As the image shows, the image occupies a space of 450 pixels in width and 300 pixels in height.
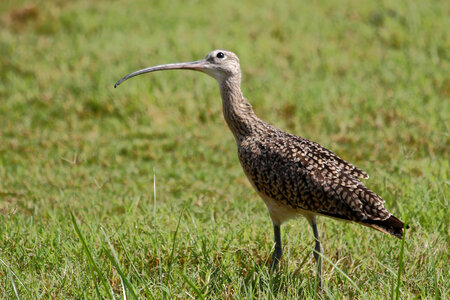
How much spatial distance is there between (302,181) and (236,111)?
939mm

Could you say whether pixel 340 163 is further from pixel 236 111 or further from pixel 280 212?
pixel 236 111

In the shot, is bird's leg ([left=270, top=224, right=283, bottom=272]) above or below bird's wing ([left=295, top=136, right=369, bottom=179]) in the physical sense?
below

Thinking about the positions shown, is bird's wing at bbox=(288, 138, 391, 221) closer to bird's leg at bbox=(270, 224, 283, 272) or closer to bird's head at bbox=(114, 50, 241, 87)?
bird's leg at bbox=(270, 224, 283, 272)

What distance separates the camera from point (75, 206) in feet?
19.8

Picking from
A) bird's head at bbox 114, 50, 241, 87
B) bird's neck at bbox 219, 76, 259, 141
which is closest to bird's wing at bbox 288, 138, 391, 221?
bird's neck at bbox 219, 76, 259, 141

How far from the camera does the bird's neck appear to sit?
16.4 ft

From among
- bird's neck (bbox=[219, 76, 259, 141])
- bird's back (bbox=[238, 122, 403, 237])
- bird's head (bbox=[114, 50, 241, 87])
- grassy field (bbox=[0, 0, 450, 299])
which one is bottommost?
grassy field (bbox=[0, 0, 450, 299])

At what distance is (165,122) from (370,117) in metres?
2.62

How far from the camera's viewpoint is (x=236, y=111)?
5.07 meters

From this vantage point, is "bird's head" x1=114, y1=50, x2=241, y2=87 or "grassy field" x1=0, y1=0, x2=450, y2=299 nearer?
"grassy field" x1=0, y1=0, x2=450, y2=299

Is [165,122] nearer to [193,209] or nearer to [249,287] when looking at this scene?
[193,209]

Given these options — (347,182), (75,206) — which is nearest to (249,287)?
(347,182)

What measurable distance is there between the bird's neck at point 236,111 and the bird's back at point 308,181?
0.15 metres

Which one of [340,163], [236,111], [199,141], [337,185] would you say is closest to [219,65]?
[236,111]
